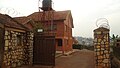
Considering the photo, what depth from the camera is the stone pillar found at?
10.5 meters

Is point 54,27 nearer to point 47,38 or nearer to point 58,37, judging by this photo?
point 58,37

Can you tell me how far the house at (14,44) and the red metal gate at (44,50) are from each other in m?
0.49

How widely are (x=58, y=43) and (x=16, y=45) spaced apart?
50.0 ft

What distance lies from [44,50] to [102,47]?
224 inches

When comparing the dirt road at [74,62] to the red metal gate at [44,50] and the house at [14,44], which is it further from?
the house at [14,44]

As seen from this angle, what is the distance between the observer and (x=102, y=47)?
10.6 metres

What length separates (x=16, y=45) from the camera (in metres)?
13.2

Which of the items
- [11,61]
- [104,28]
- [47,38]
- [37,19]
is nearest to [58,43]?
[37,19]

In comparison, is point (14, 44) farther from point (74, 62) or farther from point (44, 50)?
point (74, 62)

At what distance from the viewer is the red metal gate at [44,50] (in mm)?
14281

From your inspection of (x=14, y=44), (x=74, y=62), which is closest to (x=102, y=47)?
(x=14, y=44)

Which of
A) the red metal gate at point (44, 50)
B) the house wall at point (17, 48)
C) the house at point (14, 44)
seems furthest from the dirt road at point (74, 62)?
the house at point (14, 44)

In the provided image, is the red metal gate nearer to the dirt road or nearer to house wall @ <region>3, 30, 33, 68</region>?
house wall @ <region>3, 30, 33, 68</region>

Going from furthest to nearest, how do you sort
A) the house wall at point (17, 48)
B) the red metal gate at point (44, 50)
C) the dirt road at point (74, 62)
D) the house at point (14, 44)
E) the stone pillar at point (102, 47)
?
the dirt road at point (74, 62)
the red metal gate at point (44, 50)
the house wall at point (17, 48)
the house at point (14, 44)
the stone pillar at point (102, 47)
